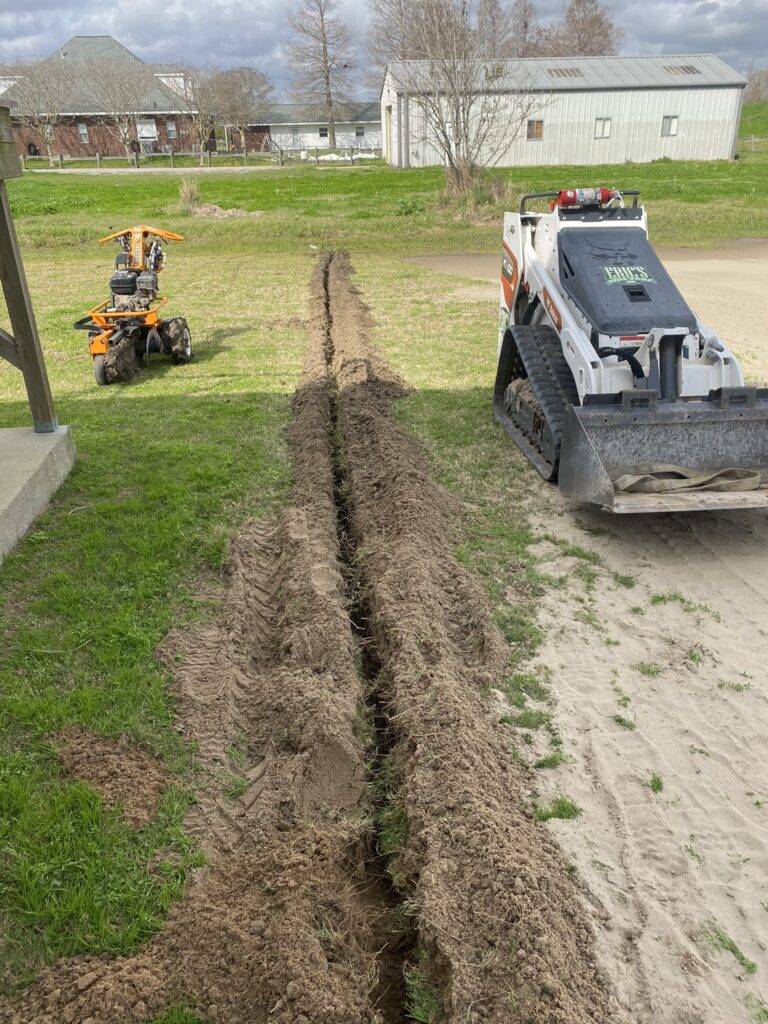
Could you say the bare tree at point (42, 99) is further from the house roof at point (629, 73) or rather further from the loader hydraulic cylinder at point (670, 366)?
the loader hydraulic cylinder at point (670, 366)

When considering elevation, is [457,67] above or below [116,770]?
above

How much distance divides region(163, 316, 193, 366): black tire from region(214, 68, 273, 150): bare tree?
51546 millimetres

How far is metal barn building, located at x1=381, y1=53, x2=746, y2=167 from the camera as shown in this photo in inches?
1443

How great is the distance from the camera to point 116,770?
11.6ft

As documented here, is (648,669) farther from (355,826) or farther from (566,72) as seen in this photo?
(566,72)

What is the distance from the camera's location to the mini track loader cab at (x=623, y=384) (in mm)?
5500

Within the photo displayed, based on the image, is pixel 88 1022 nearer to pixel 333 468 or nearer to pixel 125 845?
pixel 125 845

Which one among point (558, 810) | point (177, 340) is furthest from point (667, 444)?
point (177, 340)

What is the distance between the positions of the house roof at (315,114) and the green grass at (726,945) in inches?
2690

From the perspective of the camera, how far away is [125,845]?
3191mm

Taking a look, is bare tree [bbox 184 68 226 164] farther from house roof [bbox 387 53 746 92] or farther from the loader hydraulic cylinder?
the loader hydraulic cylinder

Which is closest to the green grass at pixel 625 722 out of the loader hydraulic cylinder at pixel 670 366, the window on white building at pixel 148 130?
the loader hydraulic cylinder at pixel 670 366

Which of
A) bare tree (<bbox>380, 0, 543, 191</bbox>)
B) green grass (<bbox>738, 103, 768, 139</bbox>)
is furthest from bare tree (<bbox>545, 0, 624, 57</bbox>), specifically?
bare tree (<bbox>380, 0, 543, 191</bbox>)

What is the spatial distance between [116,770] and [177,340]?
7.10 m
